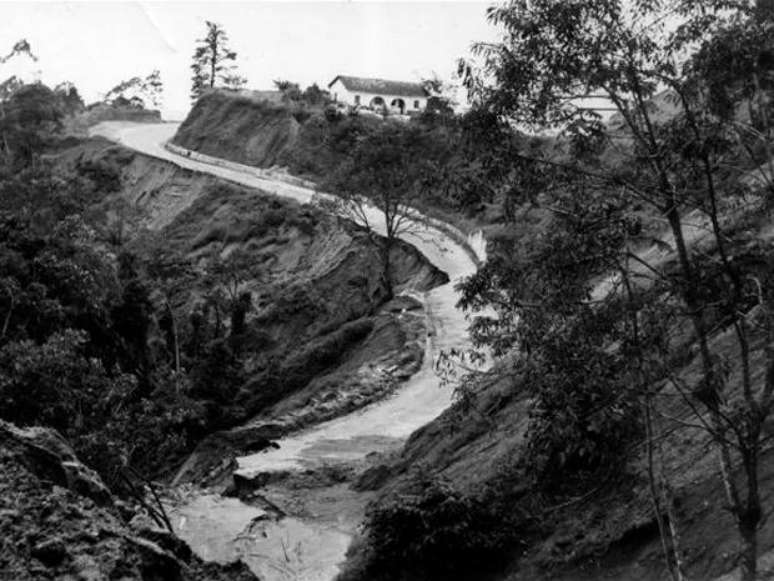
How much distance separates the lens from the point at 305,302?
33.7 metres

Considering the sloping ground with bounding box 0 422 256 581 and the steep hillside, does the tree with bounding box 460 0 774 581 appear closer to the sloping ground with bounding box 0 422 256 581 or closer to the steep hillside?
the sloping ground with bounding box 0 422 256 581

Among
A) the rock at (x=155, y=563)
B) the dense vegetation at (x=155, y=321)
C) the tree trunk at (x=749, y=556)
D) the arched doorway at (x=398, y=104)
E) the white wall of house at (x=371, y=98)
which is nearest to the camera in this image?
the tree trunk at (x=749, y=556)

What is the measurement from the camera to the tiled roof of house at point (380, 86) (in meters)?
74.7

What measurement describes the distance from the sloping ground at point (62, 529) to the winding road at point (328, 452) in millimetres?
4028

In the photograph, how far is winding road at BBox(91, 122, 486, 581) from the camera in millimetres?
12391

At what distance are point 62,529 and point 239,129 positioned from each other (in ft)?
189

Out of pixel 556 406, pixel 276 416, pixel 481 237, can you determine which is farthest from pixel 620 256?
pixel 481 237

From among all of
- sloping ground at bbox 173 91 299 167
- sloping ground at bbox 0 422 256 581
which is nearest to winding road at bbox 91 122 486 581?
sloping ground at bbox 0 422 256 581

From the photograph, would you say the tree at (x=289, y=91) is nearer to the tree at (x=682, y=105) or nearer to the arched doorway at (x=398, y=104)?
the arched doorway at (x=398, y=104)

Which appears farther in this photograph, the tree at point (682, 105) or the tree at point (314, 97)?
the tree at point (314, 97)

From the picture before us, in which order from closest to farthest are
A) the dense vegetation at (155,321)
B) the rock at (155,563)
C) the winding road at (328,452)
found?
the rock at (155,563), the winding road at (328,452), the dense vegetation at (155,321)

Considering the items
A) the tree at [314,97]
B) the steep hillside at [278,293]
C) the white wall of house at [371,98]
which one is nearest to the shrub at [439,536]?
the steep hillside at [278,293]

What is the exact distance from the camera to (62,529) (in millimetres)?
6066

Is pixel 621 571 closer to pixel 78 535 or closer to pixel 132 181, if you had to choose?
pixel 78 535
